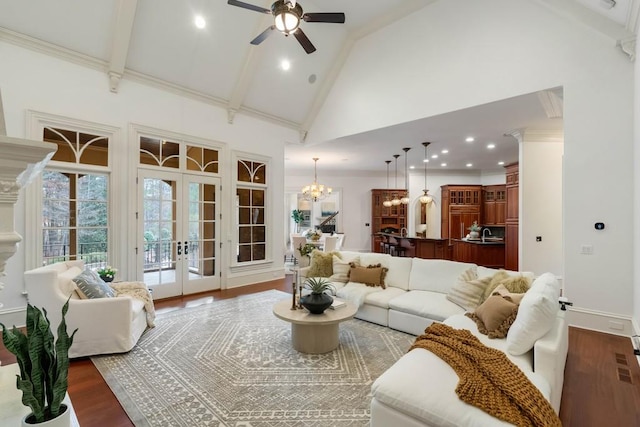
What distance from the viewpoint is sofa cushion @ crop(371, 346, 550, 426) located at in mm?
1606

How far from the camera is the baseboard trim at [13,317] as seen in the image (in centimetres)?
394

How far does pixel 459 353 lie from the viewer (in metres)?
2.14

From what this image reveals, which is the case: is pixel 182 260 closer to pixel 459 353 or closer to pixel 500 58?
pixel 459 353

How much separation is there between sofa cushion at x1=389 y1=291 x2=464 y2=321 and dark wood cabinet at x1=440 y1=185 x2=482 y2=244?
283 inches

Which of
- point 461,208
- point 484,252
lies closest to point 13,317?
point 484,252

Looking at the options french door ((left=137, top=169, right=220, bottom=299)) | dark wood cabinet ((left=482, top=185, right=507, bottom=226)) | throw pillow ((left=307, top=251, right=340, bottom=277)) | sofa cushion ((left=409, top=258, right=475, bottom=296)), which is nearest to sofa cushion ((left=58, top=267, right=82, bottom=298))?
french door ((left=137, top=169, right=220, bottom=299))

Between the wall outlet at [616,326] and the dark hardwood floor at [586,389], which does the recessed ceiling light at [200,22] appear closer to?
the dark hardwood floor at [586,389]

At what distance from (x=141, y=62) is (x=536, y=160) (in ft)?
23.6

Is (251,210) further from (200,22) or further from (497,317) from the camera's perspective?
(497,317)

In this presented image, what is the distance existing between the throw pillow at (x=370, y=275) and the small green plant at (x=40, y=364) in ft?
11.8

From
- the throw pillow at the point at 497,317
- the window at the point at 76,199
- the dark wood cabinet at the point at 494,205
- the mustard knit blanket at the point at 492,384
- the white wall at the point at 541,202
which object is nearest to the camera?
the mustard knit blanket at the point at 492,384

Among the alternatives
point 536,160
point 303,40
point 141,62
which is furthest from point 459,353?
point 141,62

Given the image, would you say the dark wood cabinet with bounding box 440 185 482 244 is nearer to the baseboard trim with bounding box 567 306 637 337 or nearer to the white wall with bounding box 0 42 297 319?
the white wall with bounding box 0 42 297 319

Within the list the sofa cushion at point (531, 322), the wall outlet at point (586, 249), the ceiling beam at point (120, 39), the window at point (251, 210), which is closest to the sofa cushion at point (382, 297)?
the sofa cushion at point (531, 322)
